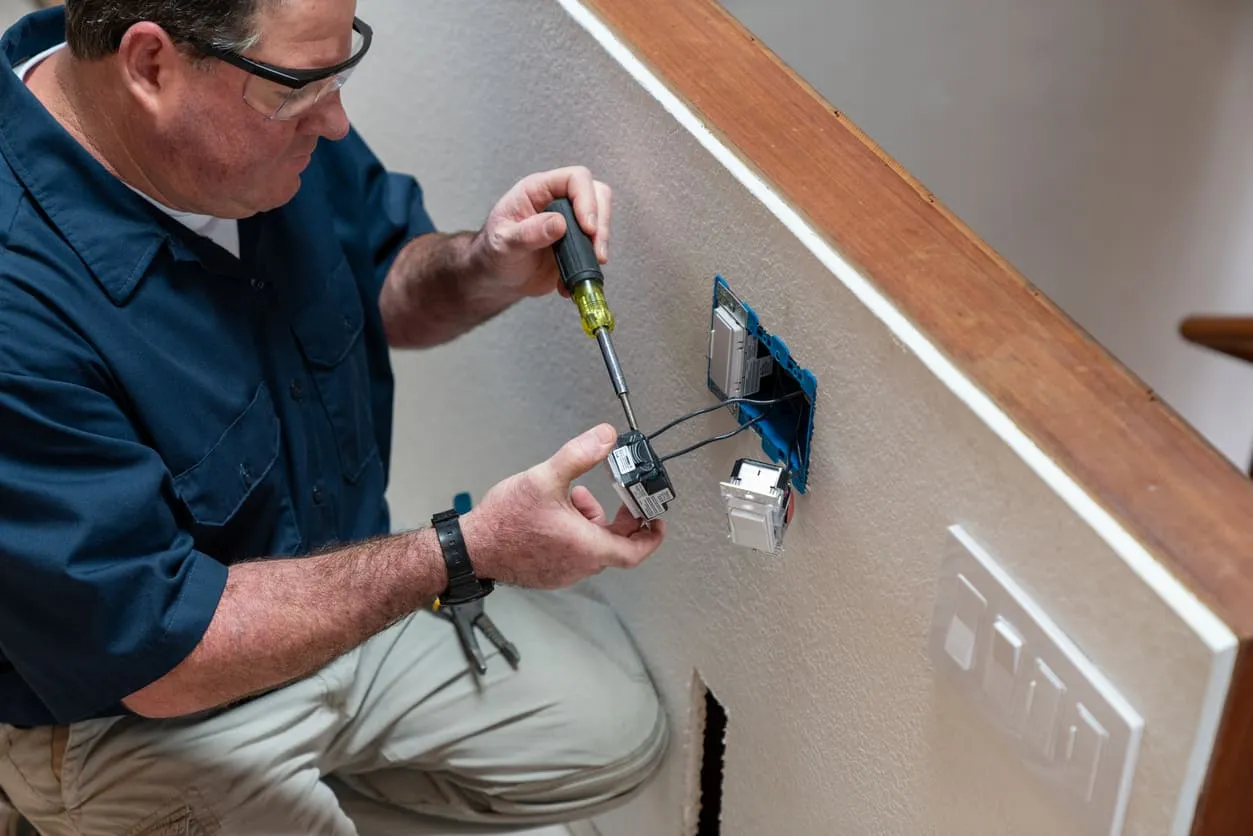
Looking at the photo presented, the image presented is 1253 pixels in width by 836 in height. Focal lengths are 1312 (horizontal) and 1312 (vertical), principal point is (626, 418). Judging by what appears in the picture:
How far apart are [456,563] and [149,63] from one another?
17.0 inches

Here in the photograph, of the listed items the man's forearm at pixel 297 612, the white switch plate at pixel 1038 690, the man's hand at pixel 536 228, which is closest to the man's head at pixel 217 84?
the man's hand at pixel 536 228

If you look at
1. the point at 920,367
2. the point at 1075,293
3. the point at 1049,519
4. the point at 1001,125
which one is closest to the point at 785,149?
the point at 920,367

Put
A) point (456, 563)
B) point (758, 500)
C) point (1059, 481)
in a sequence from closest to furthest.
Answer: point (1059, 481) → point (758, 500) → point (456, 563)

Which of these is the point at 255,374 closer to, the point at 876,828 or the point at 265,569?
the point at 265,569

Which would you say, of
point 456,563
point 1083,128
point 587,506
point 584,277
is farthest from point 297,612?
point 1083,128

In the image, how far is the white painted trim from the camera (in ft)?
1.98

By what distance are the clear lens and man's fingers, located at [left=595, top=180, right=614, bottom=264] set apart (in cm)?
22

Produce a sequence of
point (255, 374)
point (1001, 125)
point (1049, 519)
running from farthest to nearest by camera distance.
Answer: point (1001, 125), point (255, 374), point (1049, 519)

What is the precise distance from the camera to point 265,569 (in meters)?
1.03

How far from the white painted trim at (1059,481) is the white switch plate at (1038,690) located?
0.13 ft

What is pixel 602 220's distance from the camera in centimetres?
104

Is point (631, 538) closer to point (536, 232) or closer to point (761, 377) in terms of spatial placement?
point (761, 377)

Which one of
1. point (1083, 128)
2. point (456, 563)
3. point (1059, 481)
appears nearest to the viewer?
point (1059, 481)

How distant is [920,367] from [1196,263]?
163 cm
